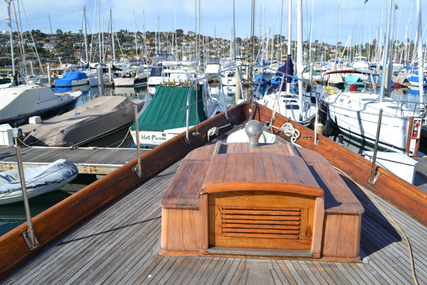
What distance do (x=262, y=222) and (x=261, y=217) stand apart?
49mm

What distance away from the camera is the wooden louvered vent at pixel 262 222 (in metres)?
2.88

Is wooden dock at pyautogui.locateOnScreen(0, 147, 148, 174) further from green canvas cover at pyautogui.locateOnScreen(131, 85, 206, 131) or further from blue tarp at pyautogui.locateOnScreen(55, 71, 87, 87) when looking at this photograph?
blue tarp at pyautogui.locateOnScreen(55, 71, 87, 87)

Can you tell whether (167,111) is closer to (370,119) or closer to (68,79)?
(370,119)

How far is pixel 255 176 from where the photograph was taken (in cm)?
290

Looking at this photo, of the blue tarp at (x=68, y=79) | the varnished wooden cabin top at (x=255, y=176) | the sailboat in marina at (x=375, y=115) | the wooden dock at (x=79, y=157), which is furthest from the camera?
the blue tarp at (x=68, y=79)

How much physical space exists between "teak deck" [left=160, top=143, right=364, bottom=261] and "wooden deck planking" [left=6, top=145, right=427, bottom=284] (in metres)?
0.12

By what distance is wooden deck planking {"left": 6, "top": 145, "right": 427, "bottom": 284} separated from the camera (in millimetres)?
2725

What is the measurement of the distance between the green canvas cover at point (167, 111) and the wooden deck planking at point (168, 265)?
7918 millimetres

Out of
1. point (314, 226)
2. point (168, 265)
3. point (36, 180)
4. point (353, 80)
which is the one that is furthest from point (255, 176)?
point (353, 80)

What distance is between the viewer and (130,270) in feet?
9.35

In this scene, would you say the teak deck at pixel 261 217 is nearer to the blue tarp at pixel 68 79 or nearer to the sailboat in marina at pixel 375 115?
the sailboat in marina at pixel 375 115

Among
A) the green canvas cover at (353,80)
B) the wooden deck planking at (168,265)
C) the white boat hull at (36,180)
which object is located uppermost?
the green canvas cover at (353,80)

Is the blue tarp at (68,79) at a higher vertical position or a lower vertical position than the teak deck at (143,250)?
higher

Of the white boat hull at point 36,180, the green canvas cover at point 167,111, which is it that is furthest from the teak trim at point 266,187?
the green canvas cover at point 167,111
